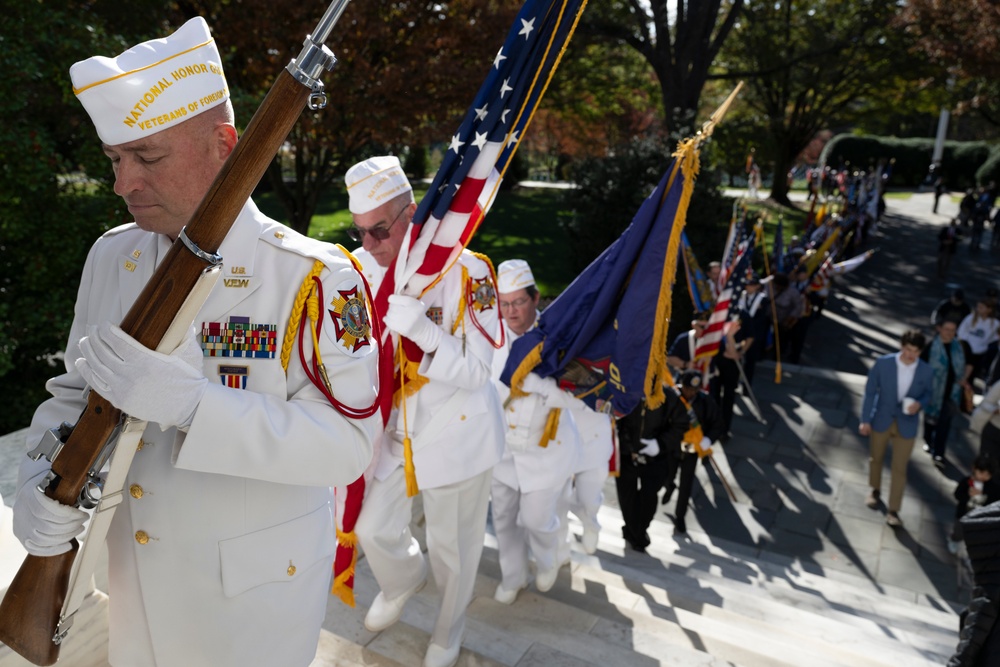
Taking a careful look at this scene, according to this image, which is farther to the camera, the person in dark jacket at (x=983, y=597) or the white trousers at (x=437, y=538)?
the white trousers at (x=437, y=538)

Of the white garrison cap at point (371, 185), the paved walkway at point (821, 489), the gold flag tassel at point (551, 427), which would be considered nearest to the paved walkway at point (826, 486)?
the paved walkway at point (821, 489)

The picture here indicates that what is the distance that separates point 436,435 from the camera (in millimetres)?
3844

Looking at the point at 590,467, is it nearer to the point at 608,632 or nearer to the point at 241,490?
the point at 608,632

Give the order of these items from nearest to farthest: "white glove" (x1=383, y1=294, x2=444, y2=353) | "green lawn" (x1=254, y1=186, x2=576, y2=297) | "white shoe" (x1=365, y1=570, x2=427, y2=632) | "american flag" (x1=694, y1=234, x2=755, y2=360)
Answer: "white glove" (x1=383, y1=294, x2=444, y2=353)
"white shoe" (x1=365, y1=570, x2=427, y2=632)
"american flag" (x1=694, y1=234, x2=755, y2=360)
"green lawn" (x1=254, y1=186, x2=576, y2=297)

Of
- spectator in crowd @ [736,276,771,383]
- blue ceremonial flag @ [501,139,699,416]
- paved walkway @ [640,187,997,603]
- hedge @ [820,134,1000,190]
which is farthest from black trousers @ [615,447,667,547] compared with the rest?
hedge @ [820,134,1000,190]

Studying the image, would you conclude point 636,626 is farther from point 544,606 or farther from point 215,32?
point 215,32

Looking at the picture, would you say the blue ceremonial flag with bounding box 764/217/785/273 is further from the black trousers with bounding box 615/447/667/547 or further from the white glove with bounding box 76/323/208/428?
the white glove with bounding box 76/323/208/428

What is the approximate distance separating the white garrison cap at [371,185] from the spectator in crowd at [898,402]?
5.99 m

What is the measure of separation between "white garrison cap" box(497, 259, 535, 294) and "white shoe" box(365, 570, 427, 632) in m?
2.07

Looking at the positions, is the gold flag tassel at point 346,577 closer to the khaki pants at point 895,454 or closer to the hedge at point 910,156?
the khaki pants at point 895,454

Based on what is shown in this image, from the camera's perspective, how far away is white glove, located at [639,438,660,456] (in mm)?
6730

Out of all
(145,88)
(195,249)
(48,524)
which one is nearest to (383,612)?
(48,524)

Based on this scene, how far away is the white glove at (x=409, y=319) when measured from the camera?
3.58m

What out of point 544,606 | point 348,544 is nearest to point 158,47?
point 348,544
